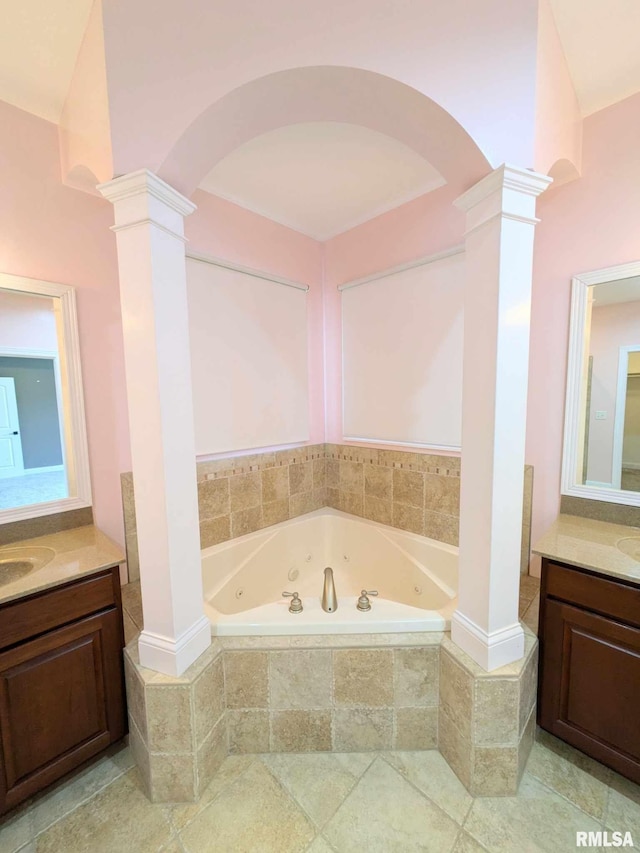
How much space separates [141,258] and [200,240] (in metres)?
0.96

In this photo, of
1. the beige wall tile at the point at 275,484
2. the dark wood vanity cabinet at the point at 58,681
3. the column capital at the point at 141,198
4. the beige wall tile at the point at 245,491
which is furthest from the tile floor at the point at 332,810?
the column capital at the point at 141,198

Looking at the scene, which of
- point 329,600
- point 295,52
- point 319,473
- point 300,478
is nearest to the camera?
point 295,52

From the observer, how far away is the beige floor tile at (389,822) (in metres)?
1.11

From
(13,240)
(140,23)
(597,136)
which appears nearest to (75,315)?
(13,240)

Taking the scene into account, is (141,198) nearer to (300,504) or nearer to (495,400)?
(495,400)

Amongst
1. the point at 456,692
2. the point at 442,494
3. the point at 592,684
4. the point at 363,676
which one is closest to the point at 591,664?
A: the point at 592,684

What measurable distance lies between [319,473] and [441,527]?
38.2 inches

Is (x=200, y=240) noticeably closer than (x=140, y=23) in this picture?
No

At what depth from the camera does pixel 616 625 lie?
46.9 inches

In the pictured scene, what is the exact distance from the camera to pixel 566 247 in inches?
65.4

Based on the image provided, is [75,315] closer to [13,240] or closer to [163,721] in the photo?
[13,240]

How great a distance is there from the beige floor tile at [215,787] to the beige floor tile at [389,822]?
395 millimetres

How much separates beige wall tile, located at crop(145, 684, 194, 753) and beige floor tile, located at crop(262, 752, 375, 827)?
395 mm

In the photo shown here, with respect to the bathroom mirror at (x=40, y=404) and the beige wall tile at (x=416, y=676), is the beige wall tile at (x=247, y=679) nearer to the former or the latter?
the beige wall tile at (x=416, y=676)
